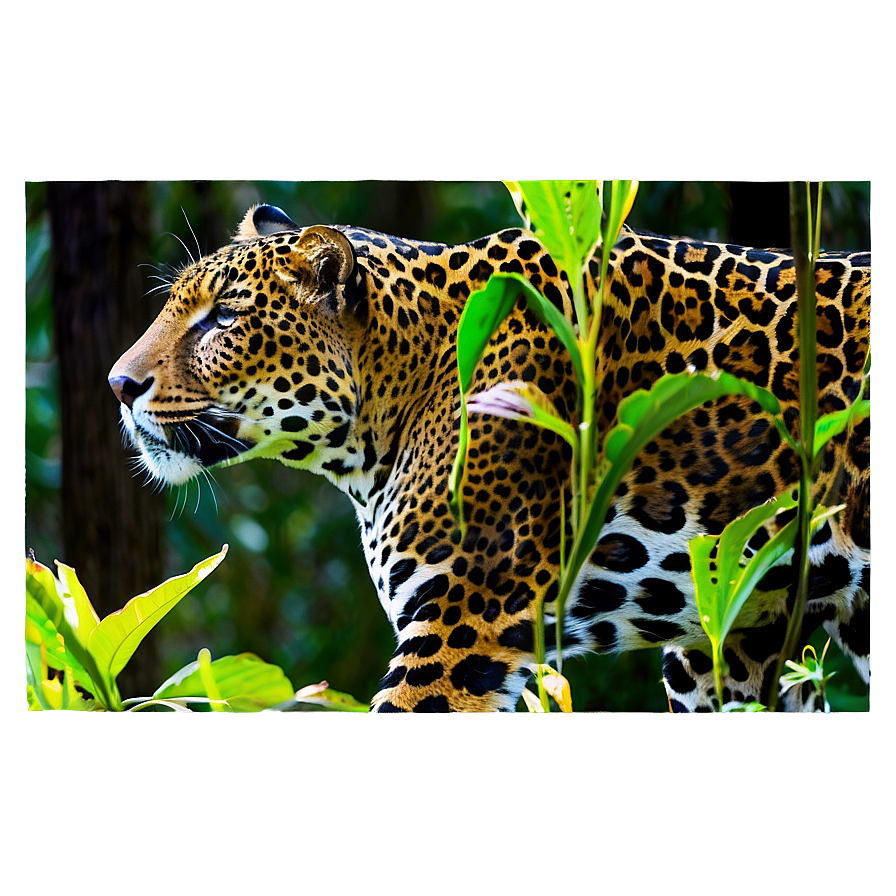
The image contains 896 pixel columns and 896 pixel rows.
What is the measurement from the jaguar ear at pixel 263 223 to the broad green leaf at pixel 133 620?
599mm

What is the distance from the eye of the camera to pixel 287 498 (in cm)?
175

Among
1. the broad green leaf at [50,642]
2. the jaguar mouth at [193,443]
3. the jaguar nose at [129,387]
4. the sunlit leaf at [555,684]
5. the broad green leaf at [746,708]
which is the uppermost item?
the jaguar nose at [129,387]

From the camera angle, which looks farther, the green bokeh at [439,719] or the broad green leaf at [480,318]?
the green bokeh at [439,719]

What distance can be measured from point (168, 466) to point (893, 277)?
1.46m

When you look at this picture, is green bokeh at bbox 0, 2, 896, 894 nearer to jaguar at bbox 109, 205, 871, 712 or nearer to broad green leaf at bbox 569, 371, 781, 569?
jaguar at bbox 109, 205, 871, 712

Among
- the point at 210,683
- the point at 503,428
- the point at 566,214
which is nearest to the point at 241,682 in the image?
the point at 210,683

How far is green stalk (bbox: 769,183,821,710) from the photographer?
1.71 metres

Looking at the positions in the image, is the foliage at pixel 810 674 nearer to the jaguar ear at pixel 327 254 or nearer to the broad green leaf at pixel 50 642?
the jaguar ear at pixel 327 254

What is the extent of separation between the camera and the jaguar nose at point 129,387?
1.73 m

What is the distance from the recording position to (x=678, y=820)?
5.86 feet

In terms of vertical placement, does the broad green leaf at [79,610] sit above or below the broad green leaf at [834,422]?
below

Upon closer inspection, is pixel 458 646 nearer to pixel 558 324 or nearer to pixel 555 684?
pixel 555 684

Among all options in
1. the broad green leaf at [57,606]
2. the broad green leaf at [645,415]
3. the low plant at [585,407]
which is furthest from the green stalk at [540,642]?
the broad green leaf at [57,606]

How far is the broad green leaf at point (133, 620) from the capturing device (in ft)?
5.63
